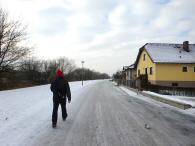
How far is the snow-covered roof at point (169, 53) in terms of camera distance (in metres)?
31.1

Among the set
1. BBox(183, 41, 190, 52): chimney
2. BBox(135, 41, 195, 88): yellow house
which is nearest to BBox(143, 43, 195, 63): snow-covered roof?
BBox(135, 41, 195, 88): yellow house

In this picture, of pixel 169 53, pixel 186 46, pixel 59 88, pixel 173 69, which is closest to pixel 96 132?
pixel 59 88

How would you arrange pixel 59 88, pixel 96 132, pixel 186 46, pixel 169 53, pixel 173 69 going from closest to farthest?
1. pixel 96 132
2. pixel 59 88
3. pixel 173 69
4. pixel 169 53
5. pixel 186 46

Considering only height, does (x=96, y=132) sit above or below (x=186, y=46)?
below

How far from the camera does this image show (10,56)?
27.5 m

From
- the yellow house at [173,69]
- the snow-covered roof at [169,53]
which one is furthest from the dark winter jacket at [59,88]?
the snow-covered roof at [169,53]

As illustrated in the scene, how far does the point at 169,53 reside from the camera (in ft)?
108

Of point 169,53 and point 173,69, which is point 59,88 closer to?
point 173,69

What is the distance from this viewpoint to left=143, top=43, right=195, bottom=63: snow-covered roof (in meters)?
31.1

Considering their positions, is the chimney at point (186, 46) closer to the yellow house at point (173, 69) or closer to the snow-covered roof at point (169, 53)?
the snow-covered roof at point (169, 53)

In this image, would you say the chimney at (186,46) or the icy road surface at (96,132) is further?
the chimney at (186,46)

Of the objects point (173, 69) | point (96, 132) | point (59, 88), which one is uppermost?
point (173, 69)

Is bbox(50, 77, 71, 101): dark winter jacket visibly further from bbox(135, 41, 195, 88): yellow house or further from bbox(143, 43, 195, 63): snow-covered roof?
bbox(143, 43, 195, 63): snow-covered roof

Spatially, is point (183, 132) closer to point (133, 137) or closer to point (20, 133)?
point (133, 137)
